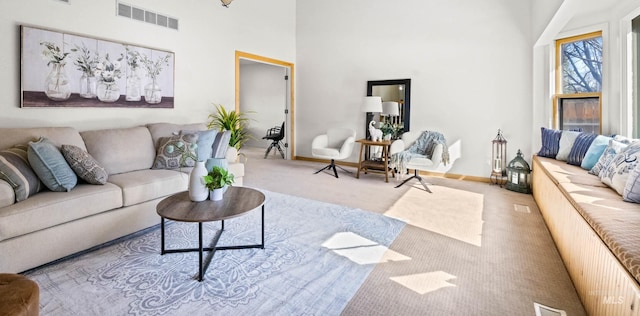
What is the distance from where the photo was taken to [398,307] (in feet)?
5.91

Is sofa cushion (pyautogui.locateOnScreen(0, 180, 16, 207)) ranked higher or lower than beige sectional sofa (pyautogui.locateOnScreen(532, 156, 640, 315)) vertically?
higher

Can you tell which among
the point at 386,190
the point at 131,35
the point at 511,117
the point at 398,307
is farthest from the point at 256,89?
the point at 398,307

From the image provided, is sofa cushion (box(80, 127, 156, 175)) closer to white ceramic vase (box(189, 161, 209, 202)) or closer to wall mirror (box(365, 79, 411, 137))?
white ceramic vase (box(189, 161, 209, 202))

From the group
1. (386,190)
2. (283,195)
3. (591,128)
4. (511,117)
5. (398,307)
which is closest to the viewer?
(398,307)

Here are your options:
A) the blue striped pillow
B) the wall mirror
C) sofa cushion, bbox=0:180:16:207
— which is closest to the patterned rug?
sofa cushion, bbox=0:180:16:207

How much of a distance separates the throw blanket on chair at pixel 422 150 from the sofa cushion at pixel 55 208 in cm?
367

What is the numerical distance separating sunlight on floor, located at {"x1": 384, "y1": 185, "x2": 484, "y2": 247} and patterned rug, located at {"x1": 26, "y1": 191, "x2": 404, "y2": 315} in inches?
14.6

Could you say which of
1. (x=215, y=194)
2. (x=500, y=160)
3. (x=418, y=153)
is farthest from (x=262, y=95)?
(x=215, y=194)

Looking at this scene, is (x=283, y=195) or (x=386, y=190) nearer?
(x=283, y=195)

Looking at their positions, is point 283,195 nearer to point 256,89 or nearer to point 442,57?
point 442,57

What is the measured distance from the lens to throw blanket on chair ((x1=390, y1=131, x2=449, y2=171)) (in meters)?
4.79

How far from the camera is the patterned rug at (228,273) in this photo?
71.0 inches

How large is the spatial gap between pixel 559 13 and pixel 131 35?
4.81 metres

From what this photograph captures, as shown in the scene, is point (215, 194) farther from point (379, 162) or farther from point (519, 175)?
point (519, 175)
